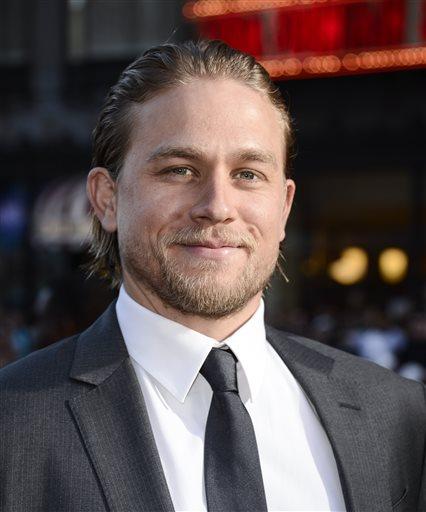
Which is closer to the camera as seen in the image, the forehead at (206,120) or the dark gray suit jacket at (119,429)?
the dark gray suit jacket at (119,429)

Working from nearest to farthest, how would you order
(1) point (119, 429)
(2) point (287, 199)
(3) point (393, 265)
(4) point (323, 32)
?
(1) point (119, 429), (2) point (287, 199), (4) point (323, 32), (3) point (393, 265)

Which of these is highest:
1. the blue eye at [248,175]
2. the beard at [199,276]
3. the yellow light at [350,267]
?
the blue eye at [248,175]

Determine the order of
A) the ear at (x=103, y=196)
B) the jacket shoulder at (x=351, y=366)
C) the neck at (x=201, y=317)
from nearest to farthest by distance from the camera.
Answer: the neck at (x=201, y=317) < the ear at (x=103, y=196) < the jacket shoulder at (x=351, y=366)

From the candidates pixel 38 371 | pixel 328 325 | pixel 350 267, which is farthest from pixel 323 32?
pixel 38 371

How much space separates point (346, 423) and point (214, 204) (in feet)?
2.53

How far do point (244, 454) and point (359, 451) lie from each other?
1.31ft

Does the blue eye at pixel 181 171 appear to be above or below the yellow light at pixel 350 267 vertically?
above

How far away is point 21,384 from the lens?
230 centimetres

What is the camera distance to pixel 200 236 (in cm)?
230

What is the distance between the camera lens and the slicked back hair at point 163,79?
2424 mm

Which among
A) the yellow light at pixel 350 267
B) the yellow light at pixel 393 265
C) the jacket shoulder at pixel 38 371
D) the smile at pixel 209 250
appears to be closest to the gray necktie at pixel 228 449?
the smile at pixel 209 250

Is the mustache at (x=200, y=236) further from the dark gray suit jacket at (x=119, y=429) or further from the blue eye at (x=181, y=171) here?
the dark gray suit jacket at (x=119, y=429)

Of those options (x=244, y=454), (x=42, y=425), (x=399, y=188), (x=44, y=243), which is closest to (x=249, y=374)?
(x=244, y=454)

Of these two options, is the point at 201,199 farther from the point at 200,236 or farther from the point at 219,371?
the point at 219,371
